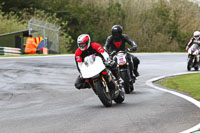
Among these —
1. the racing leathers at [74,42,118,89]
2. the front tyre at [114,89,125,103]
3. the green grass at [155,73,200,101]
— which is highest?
the racing leathers at [74,42,118,89]

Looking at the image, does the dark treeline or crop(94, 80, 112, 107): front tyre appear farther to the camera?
the dark treeline

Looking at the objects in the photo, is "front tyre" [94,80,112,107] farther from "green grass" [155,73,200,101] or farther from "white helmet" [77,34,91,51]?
"green grass" [155,73,200,101]

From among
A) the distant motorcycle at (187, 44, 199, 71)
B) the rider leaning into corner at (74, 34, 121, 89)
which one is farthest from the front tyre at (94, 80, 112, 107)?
the distant motorcycle at (187, 44, 199, 71)

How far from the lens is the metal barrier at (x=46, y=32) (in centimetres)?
3578

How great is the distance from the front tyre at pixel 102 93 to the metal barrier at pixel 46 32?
2611 centimetres

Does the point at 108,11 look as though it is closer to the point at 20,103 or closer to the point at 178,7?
the point at 178,7

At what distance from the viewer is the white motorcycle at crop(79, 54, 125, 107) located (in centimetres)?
944

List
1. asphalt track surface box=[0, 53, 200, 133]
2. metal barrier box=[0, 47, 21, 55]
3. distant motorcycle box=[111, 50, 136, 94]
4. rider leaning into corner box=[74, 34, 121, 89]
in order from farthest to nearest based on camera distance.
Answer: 1. metal barrier box=[0, 47, 21, 55]
2. distant motorcycle box=[111, 50, 136, 94]
3. rider leaning into corner box=[74, 34, 121, 89]
4. asphalt track surface box=[0, 53, 200, 133]

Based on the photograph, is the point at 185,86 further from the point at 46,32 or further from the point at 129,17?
the point at 129,17

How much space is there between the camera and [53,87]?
14891 millimetres

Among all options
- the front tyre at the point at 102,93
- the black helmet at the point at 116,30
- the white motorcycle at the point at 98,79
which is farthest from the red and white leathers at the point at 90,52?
the black helmet at the point at 116,30

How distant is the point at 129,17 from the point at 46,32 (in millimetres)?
25364

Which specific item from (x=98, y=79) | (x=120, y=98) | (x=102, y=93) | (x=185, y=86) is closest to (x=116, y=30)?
(x=120, y=98)

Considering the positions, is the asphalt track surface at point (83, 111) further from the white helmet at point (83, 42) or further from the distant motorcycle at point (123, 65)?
the white helmet at point (83, 42)
